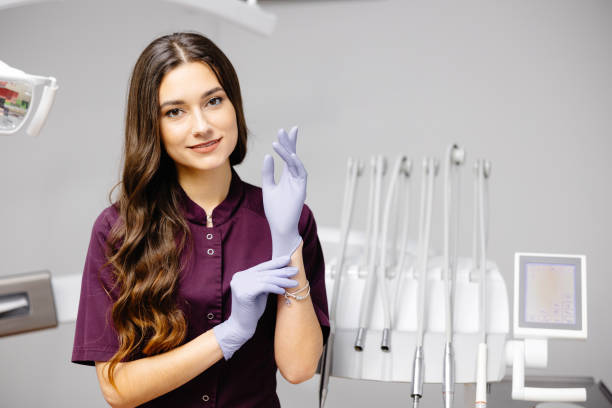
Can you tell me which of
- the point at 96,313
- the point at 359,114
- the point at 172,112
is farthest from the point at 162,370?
the point at 359,114

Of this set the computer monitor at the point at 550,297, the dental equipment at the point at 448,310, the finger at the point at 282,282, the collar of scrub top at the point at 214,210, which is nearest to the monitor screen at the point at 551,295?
the computer monitor at the point at 550,297

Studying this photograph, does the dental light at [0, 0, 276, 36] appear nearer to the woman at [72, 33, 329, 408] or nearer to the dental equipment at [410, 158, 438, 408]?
the woman at [72, 33, 329, 408]

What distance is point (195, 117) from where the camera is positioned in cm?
114

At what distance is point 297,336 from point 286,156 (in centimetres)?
34

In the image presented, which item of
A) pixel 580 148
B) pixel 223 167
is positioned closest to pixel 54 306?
pixel 223 167

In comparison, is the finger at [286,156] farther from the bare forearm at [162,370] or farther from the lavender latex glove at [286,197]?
the bare forearm at [162,370]

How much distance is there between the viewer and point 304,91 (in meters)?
2.61

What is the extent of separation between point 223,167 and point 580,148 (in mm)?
1594

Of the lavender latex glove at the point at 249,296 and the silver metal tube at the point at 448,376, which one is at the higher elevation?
the lavender latex glove at the point at 249,296

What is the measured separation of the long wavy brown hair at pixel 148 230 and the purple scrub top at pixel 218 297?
2cm

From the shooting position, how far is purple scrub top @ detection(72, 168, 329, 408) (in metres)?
1.16

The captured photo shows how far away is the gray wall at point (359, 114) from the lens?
2.34 metres

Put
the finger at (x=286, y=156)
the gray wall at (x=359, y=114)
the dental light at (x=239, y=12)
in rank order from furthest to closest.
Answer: the gray wall at (x=359, y=114) → the dental light at (x=239, y=12) → the finger at (x=286, y=156)

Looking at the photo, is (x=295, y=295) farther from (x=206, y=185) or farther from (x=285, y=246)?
(x=206, y=185)
